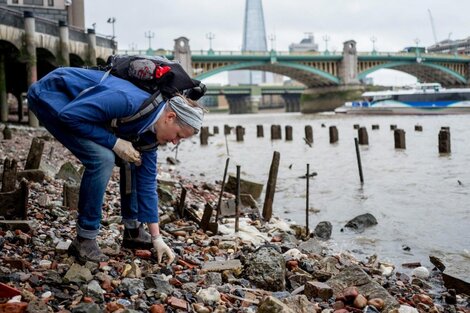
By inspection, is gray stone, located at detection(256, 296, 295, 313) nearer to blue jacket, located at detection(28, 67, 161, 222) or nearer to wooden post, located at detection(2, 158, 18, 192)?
blue jacket, located at detection(28, 67, 161, 222)

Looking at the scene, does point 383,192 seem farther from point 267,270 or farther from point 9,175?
point 267,270

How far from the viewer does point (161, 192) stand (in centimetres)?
698

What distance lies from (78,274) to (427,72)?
80.6 metres

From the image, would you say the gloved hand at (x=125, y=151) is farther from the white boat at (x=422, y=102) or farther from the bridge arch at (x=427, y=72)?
the bridge arch at (x=427, y=72)

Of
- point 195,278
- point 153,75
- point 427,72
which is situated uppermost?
point 427,72

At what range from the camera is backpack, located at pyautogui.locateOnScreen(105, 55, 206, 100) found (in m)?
3.53

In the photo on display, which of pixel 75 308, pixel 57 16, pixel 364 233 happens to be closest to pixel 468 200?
pixel 364 233

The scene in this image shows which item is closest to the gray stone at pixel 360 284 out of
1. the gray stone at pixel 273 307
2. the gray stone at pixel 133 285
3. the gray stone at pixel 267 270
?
the gray stone at pixel 267 270

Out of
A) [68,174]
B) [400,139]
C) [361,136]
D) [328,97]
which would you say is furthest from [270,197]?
[328,97]

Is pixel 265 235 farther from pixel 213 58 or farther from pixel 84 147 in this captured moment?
pixel 213 58

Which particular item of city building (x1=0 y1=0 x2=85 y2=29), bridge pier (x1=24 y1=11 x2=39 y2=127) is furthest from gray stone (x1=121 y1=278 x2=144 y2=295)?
city building (x1=0 y1=0 x2=85 y2=29)

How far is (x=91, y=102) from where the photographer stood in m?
3.31

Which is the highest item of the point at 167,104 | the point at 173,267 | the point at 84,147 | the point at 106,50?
the point at 106,50

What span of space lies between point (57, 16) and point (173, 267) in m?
35.4
